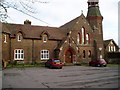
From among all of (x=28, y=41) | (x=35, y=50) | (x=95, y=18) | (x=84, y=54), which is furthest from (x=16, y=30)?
(x=95, y=18)

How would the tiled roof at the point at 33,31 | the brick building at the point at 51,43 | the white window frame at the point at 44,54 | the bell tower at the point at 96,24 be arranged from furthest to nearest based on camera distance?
the bell tower at the point at 96,24
the white window frame at the point at 44,54
the tiled roof at the point at 33,31
the brick building at the point at 51,43

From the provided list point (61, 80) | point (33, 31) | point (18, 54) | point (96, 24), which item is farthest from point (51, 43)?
point (61, 80)

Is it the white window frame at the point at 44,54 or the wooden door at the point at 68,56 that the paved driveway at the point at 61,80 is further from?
the wooden door at the point at 68,56

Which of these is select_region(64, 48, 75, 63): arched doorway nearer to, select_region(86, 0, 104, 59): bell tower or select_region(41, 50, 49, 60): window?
select_region(41, 50, 49, 60): window

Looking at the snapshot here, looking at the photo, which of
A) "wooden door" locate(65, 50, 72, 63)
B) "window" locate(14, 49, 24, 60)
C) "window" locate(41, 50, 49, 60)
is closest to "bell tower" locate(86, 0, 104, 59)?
"wooden door" locate(65, 50, 72, 63)

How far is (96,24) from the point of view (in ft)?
133

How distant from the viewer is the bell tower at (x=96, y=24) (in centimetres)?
3809

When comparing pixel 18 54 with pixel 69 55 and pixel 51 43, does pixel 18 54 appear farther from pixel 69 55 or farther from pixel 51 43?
pixel 69 55

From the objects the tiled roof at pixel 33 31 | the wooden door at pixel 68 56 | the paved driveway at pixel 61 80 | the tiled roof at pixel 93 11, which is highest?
the tiled roof at pixel 93 11

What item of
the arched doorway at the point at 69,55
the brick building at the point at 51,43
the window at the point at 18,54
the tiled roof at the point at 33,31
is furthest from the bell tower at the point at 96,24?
the window at the point at 18,54

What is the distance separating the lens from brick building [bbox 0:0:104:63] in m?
30.8

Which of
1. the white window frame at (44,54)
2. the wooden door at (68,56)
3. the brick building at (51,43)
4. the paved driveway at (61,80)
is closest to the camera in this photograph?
the paved driveway at (61,80)

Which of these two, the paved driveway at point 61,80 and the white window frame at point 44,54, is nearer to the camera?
the paved driveway at point 61,80

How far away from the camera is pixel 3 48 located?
29.0 meters
